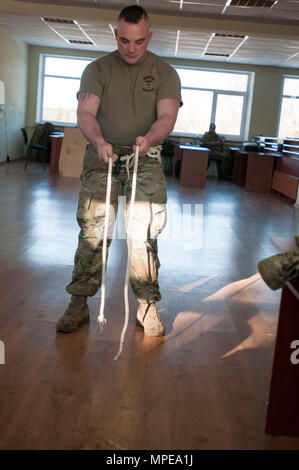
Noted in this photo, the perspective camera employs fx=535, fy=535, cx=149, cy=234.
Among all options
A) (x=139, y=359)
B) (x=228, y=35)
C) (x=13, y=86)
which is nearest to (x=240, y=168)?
(x=228, y=35)

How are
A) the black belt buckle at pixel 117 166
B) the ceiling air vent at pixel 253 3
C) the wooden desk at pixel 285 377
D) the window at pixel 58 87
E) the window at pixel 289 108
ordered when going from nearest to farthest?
1. the wooden desk at pixel 285 377
2. the black belt buckle at pixel 117 166
3. the ceiling air vent at pixel 253 3
4. the window at pixel 289 108
5. the window at pixel 58 87

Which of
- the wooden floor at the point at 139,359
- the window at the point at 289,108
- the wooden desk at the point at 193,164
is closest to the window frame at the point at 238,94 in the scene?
the window at the point at 289,108

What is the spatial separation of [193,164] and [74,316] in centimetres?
792

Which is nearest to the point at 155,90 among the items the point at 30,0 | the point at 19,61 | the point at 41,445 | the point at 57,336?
the point at 57,336

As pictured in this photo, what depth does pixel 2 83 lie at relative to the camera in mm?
11203

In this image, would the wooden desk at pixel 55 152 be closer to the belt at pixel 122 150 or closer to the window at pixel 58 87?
the window at pixel 58 87

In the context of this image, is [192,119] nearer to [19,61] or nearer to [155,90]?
[19,61]

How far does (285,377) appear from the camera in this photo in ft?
5.23

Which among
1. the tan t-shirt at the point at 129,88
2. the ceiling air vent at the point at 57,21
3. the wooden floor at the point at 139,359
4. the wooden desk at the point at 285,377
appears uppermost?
the ceiling air vent at the point at 57,21

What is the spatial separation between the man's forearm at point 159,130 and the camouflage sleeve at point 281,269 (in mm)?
912

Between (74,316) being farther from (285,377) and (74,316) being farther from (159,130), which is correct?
(285,377)

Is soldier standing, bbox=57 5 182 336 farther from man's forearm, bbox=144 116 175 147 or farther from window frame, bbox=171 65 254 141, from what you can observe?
window frame, bbox=171 65 254 141

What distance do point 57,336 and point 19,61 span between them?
1154cm

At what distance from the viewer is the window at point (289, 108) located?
13.6m
